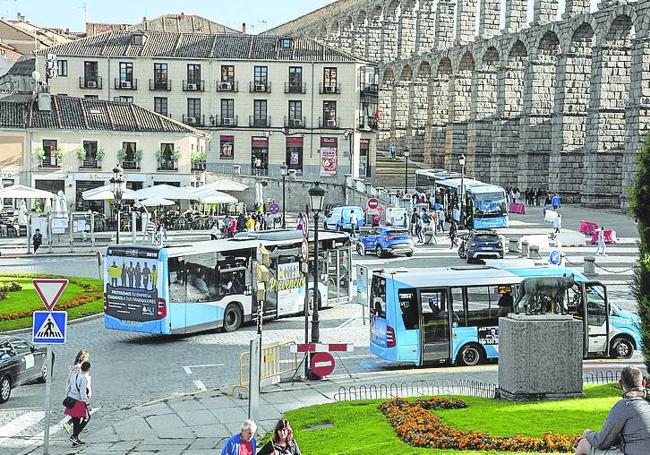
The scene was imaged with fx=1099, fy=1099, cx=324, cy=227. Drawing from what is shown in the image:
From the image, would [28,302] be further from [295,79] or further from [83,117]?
[295,79]

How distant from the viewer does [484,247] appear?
44500 mm

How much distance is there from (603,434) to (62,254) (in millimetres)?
40836

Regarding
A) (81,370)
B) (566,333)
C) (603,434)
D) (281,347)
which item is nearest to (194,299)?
(281,347)

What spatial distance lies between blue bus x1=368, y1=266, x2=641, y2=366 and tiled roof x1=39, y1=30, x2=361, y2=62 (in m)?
54.8

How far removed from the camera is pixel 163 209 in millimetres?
63094

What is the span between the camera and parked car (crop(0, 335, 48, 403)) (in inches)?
823

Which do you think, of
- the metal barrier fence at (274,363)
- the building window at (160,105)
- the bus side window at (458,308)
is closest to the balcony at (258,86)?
the building window at (160,105)

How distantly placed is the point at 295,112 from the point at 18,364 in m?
58.6

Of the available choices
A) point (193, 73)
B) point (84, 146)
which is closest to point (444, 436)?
point (84, 146)

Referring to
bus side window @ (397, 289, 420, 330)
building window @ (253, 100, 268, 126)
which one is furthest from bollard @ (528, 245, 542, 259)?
building window @ (253, 100, 268, 126)

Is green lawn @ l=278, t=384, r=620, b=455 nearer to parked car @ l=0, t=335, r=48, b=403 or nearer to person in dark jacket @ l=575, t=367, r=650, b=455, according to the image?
person in dark jacket @ l=575, t=367, r=650, b=455

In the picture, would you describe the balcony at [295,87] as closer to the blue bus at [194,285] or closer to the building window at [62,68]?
the building window at [62,68]

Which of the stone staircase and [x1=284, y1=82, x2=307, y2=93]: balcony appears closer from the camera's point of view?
[x1=284, y1=82, x2=307, y2=93]: balcony

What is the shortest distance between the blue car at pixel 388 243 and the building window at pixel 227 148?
106 ft
